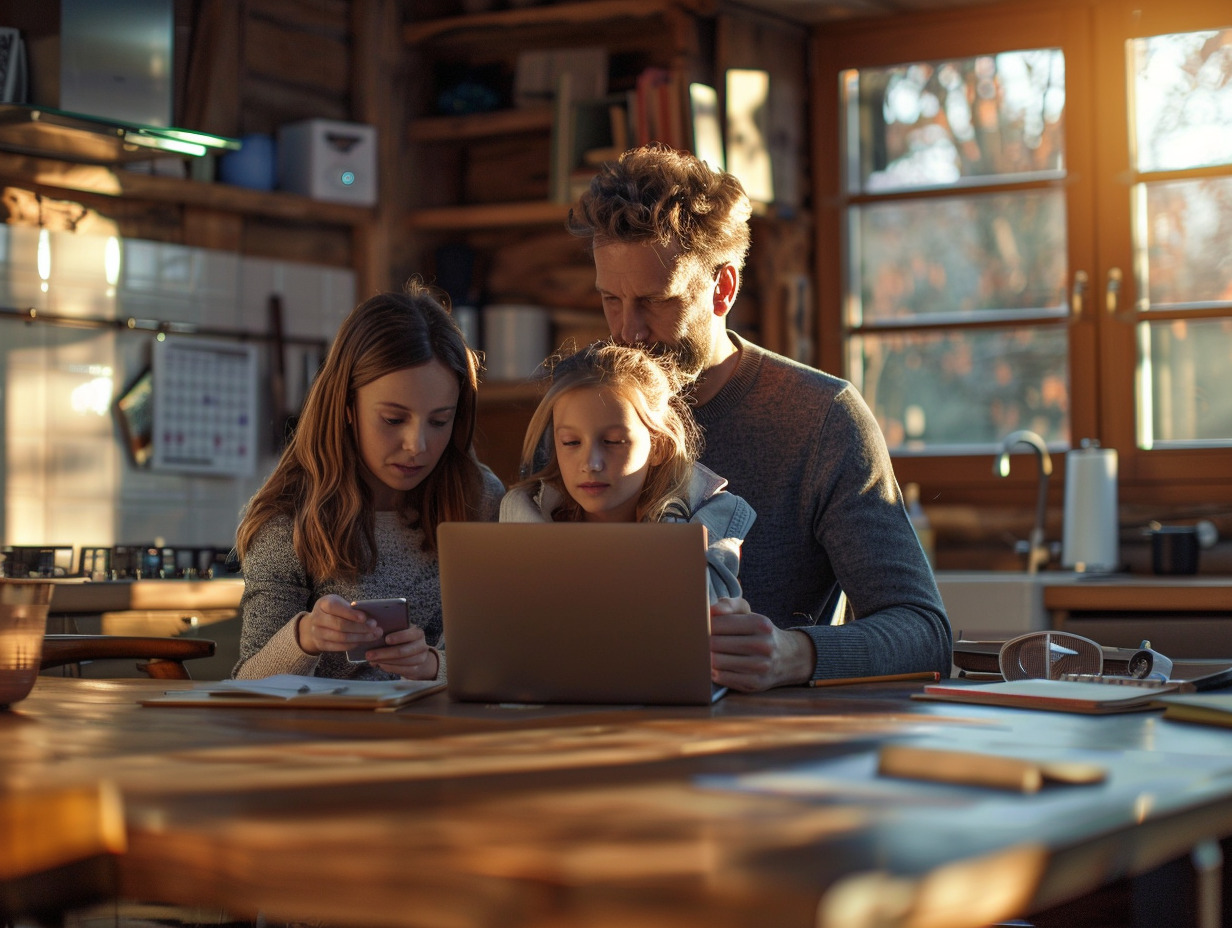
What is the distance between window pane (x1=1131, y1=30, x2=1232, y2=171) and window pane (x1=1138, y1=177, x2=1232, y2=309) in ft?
0.24

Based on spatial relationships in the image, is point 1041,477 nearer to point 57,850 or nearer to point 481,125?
point 481,125

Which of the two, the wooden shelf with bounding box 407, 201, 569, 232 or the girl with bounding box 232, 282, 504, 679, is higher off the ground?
the wooden shelf with bounding box 407, 201, 569, 232

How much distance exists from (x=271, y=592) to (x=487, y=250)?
2681mm

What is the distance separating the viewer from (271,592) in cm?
207

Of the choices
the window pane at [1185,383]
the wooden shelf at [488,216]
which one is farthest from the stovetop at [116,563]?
the window pane at [1185,383]

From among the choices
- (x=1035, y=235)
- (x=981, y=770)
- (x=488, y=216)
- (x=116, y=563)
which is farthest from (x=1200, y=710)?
(x=488, y=216)

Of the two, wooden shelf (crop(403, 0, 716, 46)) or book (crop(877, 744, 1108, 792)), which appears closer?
book (crop(877, 744, 1108, 792))

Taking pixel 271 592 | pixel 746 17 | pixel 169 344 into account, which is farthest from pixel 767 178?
pixel 271 592

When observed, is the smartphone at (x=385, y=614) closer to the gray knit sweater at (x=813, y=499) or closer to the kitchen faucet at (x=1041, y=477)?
the gray knit sweater at (x=813, y=499)

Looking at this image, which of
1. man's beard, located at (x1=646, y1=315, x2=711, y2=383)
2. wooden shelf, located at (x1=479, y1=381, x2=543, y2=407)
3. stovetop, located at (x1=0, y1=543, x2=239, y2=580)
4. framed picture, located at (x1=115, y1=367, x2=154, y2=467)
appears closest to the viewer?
man's beard, located at (x1=646, y1=315, x2=711, y2=383)

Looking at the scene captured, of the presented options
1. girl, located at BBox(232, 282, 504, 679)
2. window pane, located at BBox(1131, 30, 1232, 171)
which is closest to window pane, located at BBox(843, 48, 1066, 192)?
window pane, located at BBox(1131, 30, 1232, 171)

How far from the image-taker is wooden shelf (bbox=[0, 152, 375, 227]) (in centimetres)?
369

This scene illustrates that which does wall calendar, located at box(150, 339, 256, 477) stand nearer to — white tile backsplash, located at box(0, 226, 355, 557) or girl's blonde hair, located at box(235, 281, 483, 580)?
white tile backsplash, located at box(0, 226, 355, 557)

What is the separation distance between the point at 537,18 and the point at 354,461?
2411 mm
